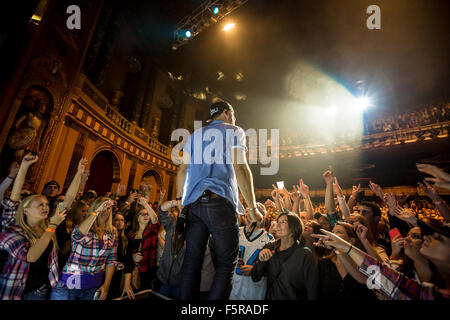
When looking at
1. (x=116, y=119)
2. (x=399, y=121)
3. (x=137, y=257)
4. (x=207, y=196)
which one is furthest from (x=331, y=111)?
(x=207, y=196)

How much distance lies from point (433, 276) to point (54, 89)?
9108mm

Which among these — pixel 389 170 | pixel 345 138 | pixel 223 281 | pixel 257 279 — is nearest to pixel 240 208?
pixel 223 281

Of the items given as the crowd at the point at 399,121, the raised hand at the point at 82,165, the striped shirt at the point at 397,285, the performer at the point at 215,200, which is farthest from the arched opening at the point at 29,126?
the crowd at the point at 399,121

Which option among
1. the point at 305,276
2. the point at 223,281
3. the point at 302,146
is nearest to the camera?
the point at 223,281

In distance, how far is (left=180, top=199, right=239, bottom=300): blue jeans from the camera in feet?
4.39

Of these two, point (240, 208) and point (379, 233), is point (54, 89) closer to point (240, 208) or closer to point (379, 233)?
point (240, 208)

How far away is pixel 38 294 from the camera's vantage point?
200 cm

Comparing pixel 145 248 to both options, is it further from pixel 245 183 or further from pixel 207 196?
pixel 245 183

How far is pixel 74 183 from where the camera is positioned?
2266 mm

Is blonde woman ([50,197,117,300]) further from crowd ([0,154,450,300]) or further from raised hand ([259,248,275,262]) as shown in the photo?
raised hand ([259,248,275,262])

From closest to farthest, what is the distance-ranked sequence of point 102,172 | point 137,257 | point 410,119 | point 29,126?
1. point 137,257
2. point 29,126
3. point 102,172
4. point 410,119

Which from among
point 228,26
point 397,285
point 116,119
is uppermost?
point 228,26

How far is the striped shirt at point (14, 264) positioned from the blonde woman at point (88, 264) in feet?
1.03

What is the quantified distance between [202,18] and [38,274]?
9.72 metres
